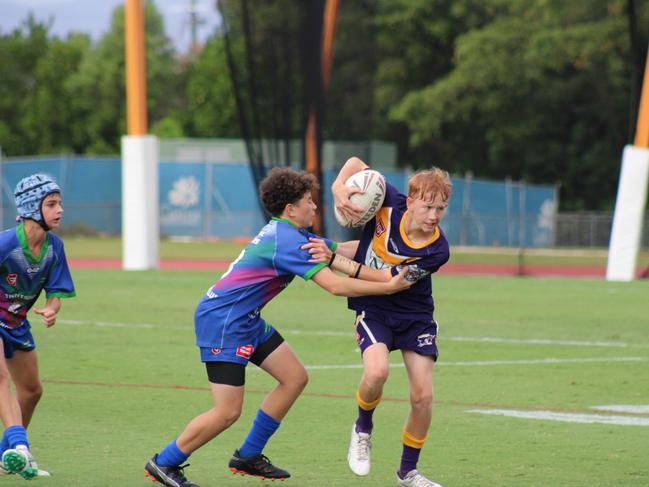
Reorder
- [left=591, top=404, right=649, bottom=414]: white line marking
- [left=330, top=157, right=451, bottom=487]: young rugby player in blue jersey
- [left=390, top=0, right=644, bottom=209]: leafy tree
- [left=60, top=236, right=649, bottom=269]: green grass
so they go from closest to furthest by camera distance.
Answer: [left=330, top=157, right=451, bottom=487]: young rugby player in blue jersey → [left=591, top=404, right=649, bottom=414]: white line marking → [left=60, top=236, right=649, bottom=269]: green grass → [left=390, top=0, right=644, bottom=209]: leafy tree

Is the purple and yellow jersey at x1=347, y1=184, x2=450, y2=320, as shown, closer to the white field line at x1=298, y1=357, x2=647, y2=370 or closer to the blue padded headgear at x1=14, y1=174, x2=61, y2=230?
the blue padded headgear at x1=14, y1=174, x2=61, y2=230

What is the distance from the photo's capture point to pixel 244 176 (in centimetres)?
4316

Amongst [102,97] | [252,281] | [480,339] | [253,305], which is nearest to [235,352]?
[253,305]

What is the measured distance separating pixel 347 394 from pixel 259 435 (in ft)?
11.3

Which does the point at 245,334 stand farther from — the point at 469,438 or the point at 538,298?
the point at 538,298

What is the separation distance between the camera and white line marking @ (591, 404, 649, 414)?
9.83 meters

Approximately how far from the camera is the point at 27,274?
7.28 metres

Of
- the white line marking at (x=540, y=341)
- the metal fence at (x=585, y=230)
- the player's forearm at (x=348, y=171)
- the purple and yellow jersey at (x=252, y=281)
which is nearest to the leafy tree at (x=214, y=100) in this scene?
the metal fence at (x=585, y=230)

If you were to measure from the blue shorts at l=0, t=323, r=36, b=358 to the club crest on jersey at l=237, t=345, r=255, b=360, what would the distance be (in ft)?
4.41

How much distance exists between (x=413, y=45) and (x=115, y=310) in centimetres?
3816

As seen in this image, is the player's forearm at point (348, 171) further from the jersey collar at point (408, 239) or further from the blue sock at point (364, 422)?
the blue sock at point (364, 422)

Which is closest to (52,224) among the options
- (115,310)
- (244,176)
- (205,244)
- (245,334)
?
(245,334)

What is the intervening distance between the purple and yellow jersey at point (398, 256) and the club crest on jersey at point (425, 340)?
107 millimetres

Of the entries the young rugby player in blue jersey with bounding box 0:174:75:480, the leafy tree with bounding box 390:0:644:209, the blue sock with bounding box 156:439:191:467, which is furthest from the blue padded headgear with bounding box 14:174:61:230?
the leafy tree with bounding box 390:0:644:209
